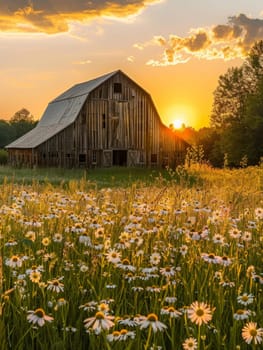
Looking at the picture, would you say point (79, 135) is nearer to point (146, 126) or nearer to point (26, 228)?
point (146, 126)

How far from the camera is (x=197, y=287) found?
4.01 meters

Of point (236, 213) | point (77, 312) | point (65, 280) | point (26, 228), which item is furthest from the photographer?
point (236, 213)

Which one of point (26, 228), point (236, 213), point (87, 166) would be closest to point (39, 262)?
point (26, 228)

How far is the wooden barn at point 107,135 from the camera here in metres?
42.4

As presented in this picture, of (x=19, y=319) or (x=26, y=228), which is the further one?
(x=26, y=228)

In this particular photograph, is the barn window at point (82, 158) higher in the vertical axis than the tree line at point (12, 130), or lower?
lower

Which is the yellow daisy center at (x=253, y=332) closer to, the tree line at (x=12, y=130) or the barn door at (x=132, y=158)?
the barn door at (x=132, y=158)

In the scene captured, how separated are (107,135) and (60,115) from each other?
6.07m

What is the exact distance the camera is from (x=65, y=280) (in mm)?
4145

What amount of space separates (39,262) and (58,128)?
3958 centimetres

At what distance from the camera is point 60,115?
155ft

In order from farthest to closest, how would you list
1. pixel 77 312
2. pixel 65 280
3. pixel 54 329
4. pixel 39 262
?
1. pixel 39 262
2. pixel 65 280
3. pixel 77 312
4. pixel 54 329

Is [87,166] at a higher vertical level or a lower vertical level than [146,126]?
lower

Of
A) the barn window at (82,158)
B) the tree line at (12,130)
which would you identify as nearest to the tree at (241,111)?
the barn window at (82,158)
